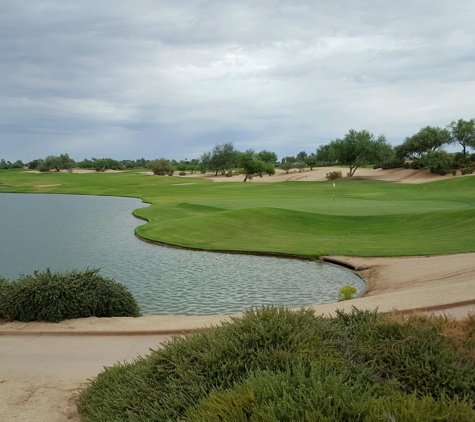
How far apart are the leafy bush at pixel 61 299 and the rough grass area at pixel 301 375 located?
15.2 feet

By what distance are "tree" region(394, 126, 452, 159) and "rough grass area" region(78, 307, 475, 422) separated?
82.5 meters

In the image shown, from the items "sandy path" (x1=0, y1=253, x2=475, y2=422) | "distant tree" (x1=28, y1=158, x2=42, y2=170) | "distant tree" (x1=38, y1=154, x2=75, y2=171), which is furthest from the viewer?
"distant tree" (x1=28, y1=158, x2=42, y2=170)

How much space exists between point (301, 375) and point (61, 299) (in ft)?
23.5

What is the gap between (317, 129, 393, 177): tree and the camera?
81750 mm

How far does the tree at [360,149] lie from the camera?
268ft

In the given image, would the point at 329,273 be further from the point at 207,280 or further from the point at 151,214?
the point at 151,214

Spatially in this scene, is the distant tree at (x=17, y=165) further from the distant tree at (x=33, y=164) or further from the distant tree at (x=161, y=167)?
the distant tree at (x=161, y=167)

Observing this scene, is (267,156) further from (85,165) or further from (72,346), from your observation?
(72,346)

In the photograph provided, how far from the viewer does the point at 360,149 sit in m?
81.9

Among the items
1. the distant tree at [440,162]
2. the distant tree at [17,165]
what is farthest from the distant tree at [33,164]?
the distant tree at [440,162]

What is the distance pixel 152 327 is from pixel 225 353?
177 inches

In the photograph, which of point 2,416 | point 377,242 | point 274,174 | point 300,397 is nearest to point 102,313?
point 2,416

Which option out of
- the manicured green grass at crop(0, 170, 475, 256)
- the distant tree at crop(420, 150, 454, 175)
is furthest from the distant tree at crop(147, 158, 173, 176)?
the manicured green grass at crop(0, 170, 475, 256)

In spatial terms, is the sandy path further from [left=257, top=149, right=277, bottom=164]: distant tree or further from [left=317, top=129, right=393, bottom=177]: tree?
[left=257, top=149, right=277, bottom=164]: distant tree
